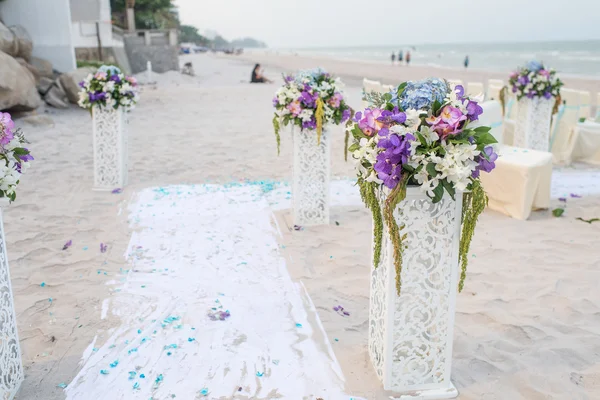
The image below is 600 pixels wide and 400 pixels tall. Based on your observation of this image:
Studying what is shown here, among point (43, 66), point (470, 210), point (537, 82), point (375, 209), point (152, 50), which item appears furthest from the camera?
point (152, 50)

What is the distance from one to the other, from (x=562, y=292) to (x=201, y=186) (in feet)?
15.1

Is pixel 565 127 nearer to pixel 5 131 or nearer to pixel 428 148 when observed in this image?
pixel 428 148

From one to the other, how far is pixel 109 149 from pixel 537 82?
20.2ft

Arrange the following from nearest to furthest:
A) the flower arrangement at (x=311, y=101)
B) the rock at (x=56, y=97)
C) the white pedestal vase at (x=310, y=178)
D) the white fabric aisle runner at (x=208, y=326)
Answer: the white fabric aisle runner at (x=208, y=326), the flower arrangement at (x=311, y=101), the white pedestal vase at (x=310, y=178), the rock at (x=56, y=97)

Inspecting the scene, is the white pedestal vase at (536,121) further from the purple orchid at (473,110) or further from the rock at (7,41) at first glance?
the rock at (7,41)

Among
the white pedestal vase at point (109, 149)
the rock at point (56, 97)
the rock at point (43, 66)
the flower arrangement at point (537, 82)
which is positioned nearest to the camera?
the white pedestal vase at point (109, 149)

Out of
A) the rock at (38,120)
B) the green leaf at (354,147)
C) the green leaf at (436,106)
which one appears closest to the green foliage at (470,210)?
the green leaf at (436,106)

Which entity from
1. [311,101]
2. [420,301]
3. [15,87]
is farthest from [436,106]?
[15,87]

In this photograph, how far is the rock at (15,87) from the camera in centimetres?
1101

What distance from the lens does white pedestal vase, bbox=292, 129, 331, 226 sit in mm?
5352

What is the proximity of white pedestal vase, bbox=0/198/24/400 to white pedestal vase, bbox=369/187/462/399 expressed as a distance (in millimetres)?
1963

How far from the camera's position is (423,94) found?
2494 mm

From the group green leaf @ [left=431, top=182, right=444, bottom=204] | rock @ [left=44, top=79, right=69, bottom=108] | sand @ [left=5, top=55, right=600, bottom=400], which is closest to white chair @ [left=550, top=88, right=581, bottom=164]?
sand @ [left=5, top=55, right=600, bottom=400]

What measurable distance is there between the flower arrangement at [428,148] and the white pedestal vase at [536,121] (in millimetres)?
6000
